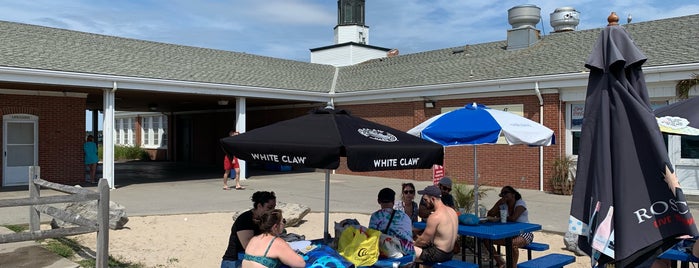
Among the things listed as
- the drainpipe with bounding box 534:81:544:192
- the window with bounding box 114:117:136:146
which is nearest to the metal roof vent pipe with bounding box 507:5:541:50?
the drainpipe with bounding box 534:81:544:192

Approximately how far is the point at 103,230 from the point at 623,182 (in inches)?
230

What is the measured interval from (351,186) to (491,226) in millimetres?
11495

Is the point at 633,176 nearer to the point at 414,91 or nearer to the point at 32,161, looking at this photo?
the point at 414,91

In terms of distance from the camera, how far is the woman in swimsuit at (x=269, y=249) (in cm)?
422

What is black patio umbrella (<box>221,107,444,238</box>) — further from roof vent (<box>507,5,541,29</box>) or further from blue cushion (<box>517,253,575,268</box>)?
roof vent (<box>507,5,541,29</box>)

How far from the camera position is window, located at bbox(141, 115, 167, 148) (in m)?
34.0

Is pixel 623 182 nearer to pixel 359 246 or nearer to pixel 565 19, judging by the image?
pixel 359 246

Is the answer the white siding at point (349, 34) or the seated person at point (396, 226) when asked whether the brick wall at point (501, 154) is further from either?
the white siding at point (349, 34)

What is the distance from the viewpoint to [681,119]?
5426 mm

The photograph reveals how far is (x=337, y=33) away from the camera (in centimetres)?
3569

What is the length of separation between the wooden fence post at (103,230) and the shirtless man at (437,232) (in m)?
3.85

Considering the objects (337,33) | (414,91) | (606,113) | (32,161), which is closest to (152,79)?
(32,161)

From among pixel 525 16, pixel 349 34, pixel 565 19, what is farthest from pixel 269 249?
pixel 349 34

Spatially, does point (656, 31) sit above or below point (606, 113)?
above
